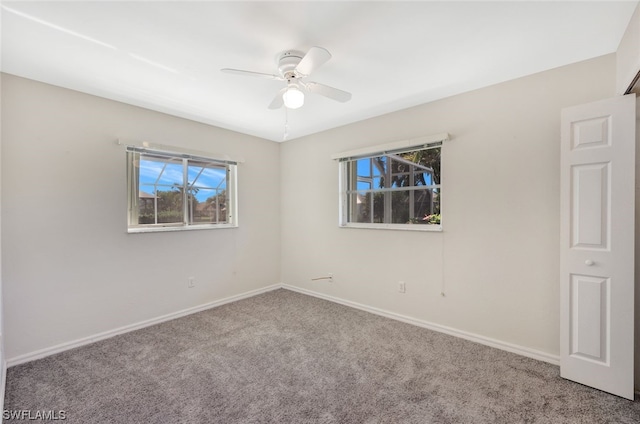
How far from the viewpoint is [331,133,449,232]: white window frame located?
2.85m

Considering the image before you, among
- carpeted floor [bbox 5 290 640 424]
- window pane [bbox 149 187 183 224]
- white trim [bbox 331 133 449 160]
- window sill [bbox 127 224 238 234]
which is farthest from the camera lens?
window pane [bbox 149 187 183 224]

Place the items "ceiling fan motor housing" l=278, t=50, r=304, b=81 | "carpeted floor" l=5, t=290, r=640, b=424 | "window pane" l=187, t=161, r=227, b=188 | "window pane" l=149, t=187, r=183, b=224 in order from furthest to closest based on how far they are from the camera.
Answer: "window pane" l=187, t=161, r=227, b=188
"window pane" l=149, t=187, r=183, b=224
"ceiling fan motor housing" l=278, t=50, r=304, b=81
"carpeted floor" l=5, t=290, r=640, b=424

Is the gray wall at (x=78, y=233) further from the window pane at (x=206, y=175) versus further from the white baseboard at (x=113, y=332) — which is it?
the window pane at (x=206, y=175)

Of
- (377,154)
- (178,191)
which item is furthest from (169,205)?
(377,154)

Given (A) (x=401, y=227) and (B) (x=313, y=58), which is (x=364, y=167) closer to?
(A) (x=401, y=227)

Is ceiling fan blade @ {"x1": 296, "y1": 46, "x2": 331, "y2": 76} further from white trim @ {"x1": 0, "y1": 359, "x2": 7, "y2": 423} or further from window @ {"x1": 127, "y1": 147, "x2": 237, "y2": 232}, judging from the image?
white trim @ {"x1": 0, "y1": 359, "x2": 7, "y2": 423}

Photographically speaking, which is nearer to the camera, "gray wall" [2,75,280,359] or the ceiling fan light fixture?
the ceiling fan light fixture

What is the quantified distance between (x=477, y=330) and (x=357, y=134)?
253cm

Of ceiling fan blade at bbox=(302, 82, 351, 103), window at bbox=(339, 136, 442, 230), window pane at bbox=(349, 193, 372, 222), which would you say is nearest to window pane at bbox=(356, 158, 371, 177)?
window at bbox=(339, 136, 442, 230)

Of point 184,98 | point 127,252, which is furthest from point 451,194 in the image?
point 127,252

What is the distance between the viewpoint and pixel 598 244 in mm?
1887

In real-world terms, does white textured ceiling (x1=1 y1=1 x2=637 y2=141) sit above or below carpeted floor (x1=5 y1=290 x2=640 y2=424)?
above

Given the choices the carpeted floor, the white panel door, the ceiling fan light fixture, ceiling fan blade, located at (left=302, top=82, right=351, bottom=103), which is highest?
ceiling fan blade, located at (left=302, top=82, right=351, bottom=103)

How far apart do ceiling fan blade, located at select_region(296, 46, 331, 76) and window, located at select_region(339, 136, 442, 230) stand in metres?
1.66
